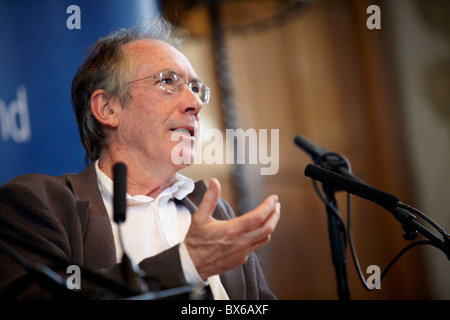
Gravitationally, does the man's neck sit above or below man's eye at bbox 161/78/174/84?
below

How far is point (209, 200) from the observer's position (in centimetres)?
109

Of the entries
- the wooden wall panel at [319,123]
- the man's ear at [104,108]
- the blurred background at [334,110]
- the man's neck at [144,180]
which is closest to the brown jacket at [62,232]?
the man's neck at [144,180]

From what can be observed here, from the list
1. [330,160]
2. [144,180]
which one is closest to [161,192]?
[144,180]

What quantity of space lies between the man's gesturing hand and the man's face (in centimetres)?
49

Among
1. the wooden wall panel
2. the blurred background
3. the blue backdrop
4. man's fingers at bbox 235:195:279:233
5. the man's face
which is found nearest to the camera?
man's fingers at bbox 235:195:279:233

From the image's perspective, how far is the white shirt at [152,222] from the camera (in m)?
1.45

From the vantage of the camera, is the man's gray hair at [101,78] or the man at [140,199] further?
the man's gray hair at [101,78]

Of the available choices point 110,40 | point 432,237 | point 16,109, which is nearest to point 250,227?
point 432,237

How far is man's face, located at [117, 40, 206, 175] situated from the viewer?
1597 mm

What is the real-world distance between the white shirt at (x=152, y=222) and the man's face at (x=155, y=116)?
12 centimetres

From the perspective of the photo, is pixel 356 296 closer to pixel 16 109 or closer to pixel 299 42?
pixel 299 42

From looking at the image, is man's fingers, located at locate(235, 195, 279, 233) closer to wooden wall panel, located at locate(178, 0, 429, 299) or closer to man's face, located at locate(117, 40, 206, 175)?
man's face, located at locate(117, 40, 206, 175)
